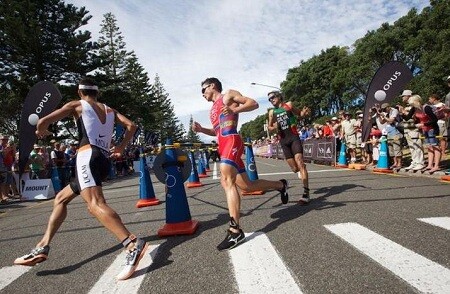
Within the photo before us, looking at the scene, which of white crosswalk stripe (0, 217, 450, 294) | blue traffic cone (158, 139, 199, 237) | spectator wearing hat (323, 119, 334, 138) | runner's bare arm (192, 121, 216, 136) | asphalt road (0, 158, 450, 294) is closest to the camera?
white crosswalk stripe (0, 217, 450, 294)

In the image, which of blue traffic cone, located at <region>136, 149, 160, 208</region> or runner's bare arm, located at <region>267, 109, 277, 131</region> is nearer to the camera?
runner's bare arm, located at <region>267, 109, 277, 131</region>

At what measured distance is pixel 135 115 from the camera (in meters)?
48.1

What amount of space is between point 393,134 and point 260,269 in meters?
10.4

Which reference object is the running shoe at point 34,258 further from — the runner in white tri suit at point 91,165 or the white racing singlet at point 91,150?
the white racing singlet at point 91,150

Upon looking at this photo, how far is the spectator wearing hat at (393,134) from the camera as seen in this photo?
455 inches

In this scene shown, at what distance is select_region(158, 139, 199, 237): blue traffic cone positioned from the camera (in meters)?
5.02

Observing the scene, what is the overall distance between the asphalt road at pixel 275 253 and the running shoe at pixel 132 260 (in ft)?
0.27

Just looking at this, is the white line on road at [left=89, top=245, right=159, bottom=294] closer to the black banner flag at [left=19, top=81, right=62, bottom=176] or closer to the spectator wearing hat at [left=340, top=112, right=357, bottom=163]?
the black banner flag at [left=19, top=81, right=62, bottom=176]

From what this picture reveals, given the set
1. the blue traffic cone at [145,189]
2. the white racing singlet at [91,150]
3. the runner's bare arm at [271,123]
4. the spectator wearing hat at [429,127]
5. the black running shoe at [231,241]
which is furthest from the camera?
the spectator wearing hat at [429,127]

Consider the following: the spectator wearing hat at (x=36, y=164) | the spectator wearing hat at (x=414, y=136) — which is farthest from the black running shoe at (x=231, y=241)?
the spectator wearing hat at (x=36, y=164)

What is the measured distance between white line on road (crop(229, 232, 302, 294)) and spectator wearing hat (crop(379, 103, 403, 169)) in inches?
355

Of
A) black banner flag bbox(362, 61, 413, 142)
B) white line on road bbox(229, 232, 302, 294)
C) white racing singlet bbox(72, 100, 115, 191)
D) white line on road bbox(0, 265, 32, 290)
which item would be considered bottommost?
white line on road bbox(0, 265, 32, 290)

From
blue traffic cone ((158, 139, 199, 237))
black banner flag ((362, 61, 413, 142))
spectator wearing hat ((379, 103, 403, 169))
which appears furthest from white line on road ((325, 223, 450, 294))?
black banner flag ((362, 61, 413, 142))

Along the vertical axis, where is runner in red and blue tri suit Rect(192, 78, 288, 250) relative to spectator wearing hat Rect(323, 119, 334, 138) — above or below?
below
